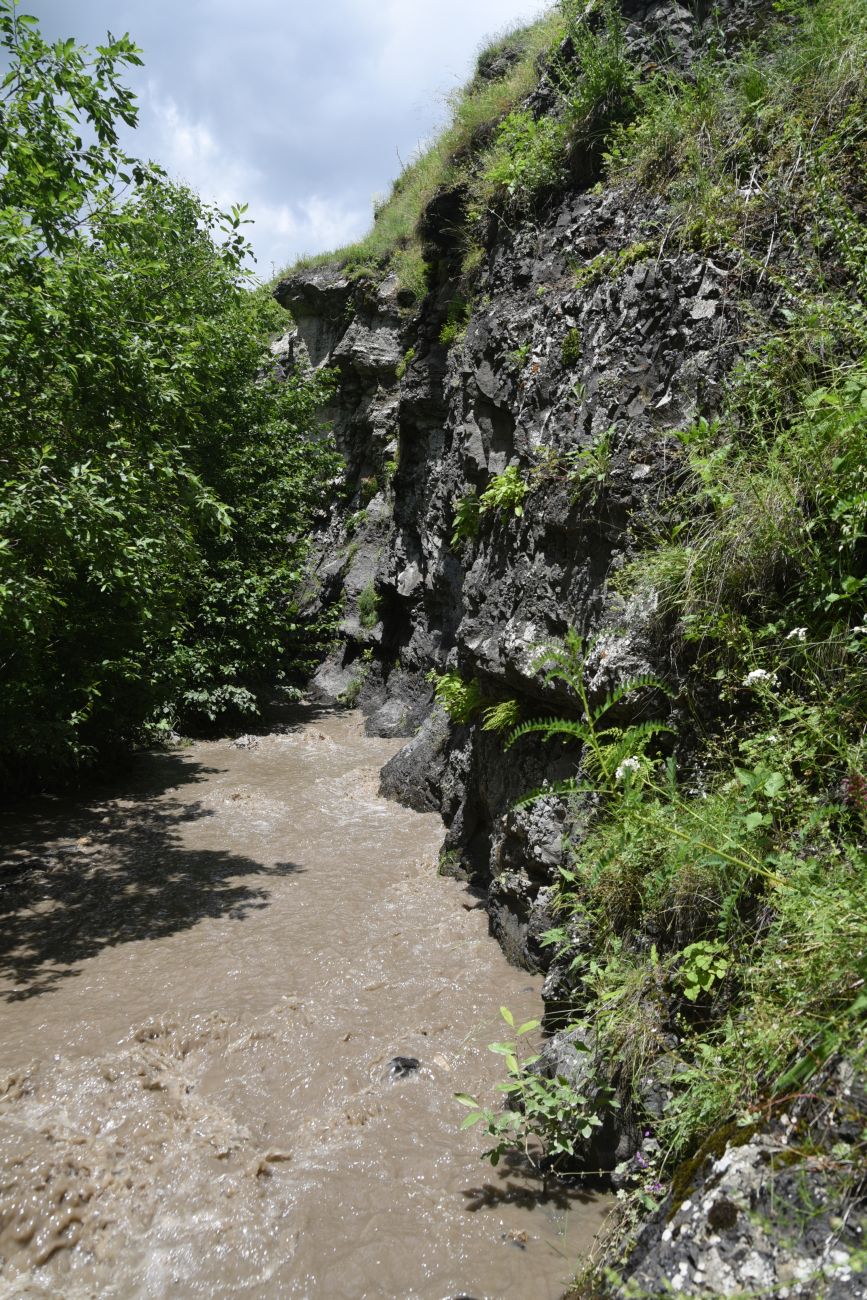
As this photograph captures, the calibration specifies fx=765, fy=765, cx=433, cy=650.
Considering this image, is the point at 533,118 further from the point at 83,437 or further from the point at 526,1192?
the point at 526,1192

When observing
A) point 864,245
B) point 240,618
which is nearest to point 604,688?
point 864,245

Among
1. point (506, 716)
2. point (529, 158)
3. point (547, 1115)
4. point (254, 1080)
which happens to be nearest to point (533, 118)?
point (529, 158)

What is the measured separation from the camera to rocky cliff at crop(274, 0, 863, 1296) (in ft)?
7.08

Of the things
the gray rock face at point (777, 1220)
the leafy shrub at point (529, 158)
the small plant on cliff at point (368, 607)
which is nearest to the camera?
the gray rock face at point (777, 1220)

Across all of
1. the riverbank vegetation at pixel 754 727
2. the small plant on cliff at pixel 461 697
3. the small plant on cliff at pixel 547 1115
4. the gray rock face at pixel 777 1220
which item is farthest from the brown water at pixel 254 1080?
the small plant on cliff at pixel 461 697

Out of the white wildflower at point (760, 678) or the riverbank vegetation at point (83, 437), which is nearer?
the white wildflower at point (760, 678)

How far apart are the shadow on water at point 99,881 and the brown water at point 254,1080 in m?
0.03

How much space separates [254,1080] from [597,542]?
410 centimetres

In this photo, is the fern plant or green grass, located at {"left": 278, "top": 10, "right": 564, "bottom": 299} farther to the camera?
green grass, located at {"left": 278, "top": 10, "right": 564, "bottom": 299}

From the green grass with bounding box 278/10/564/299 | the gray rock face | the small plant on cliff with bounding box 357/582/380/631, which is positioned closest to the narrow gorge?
the gray rock face

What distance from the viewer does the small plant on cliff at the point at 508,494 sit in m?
6.66

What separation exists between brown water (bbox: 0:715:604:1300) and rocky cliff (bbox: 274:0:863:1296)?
0.58 meters

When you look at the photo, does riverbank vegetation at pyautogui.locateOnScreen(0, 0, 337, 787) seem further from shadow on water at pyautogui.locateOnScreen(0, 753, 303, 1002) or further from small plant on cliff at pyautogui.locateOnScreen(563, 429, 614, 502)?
small plant on cliff at pyautogui.locateOnScreen(563, 429, 614, 502)

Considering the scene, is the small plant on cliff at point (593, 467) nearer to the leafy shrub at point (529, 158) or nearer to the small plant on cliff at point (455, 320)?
the leafy shrub at point (529, 158)
